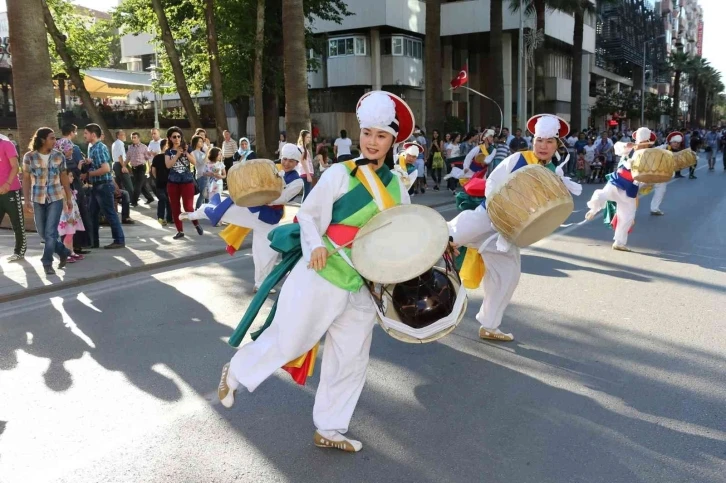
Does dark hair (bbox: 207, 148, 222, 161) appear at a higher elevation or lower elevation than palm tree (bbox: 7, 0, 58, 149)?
lower

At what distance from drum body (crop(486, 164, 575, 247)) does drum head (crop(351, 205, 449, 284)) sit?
1015mm

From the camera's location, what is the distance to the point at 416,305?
370cm

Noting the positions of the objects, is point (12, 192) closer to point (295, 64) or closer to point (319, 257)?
point (295, 64)

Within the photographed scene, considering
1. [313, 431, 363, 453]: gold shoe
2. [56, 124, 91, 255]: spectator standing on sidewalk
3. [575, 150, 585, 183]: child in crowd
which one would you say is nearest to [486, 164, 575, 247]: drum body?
[313, 431, 363, 453]: gold shoe

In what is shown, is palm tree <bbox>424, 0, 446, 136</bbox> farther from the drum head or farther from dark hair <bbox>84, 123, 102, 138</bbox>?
the drum head

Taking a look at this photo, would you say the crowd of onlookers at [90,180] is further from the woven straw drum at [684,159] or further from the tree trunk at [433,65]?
the tree trunk at [433,65]

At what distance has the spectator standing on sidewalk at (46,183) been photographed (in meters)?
8.55

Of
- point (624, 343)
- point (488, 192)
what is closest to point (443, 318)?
point (488, 192)

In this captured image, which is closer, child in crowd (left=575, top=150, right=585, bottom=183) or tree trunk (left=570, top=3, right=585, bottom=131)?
child in crowd (left=575, top=150, right=585, bottom=183)

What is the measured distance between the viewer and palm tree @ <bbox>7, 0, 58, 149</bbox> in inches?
456

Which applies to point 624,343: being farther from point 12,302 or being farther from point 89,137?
point 89,137

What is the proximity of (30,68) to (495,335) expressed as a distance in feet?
33.0

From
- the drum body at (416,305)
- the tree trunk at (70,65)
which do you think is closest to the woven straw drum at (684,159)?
the drum body at (416,305)

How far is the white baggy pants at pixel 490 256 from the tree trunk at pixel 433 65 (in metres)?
18.1
